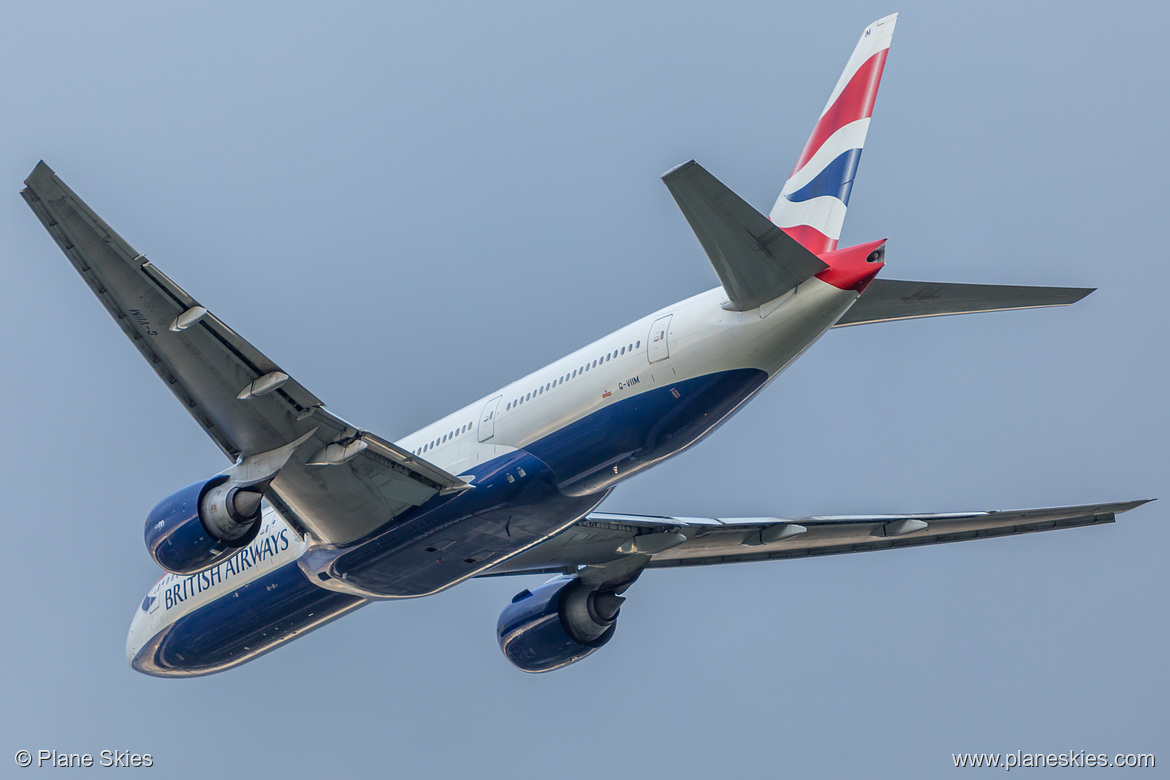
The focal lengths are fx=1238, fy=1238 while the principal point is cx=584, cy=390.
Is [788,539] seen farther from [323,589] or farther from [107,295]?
[107,295]

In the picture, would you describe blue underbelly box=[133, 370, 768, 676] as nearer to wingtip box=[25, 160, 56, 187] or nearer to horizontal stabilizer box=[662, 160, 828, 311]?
horizontal stabilizer box=[662, 160, 828, 311]

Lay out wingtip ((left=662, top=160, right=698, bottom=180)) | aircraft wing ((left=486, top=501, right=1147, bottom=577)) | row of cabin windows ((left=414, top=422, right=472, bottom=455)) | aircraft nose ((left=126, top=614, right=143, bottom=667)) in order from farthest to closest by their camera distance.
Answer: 1. aircraft nose ((left=126, top=614, right=143, bottom=667))
2. aircraft wing ((left=486, top=501, right=1147, bottom=577))
3. row of cabin windows ((left=414, top=422, right=472, bottom=455))
4. wingtip ((left=662, top=160, right=698, bottom=180))

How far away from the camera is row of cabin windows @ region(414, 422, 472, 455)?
19.5 metres

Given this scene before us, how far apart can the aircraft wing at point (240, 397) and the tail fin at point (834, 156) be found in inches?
250

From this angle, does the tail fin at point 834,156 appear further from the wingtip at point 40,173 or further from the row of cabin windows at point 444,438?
the wingtip at point 40,173

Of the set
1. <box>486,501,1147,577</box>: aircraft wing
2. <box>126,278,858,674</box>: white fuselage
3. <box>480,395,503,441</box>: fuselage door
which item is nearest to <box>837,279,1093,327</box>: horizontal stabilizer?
<box>126,278,858,674</box>: white fuselage

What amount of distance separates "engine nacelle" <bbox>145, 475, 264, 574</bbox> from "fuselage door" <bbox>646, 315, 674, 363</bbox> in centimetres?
604

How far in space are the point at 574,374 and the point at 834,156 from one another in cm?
485

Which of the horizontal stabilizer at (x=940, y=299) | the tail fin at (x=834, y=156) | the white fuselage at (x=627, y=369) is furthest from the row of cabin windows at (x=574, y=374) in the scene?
the horizontal stabilizer at (x=940, y=299)

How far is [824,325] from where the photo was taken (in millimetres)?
Result: 16234

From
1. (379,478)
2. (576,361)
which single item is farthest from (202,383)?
(576,361)

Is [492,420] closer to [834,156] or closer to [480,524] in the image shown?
[480,524]

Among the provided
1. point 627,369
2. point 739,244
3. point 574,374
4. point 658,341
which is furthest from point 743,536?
point 739,244

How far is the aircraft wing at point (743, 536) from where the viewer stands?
74.0ft
